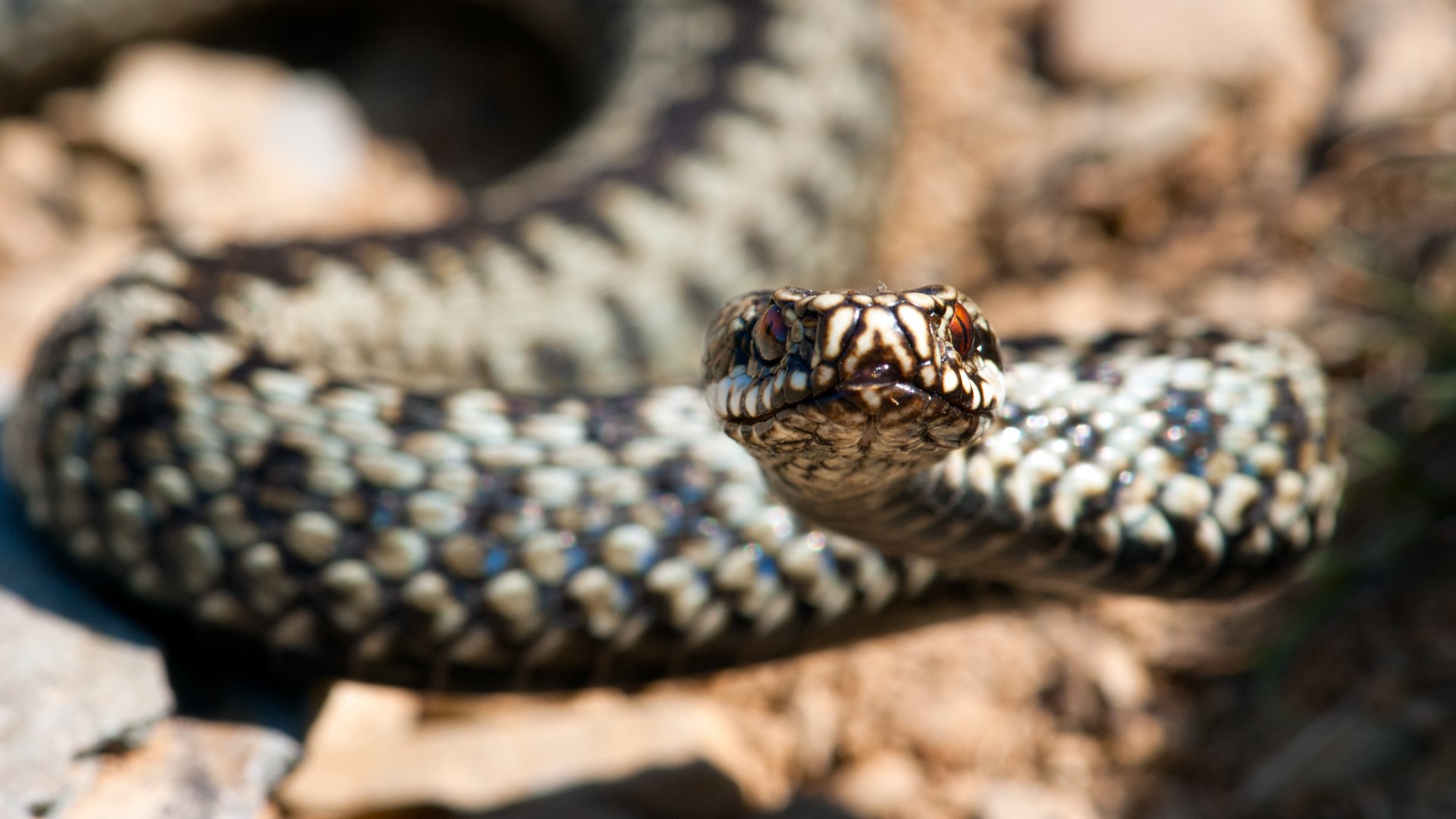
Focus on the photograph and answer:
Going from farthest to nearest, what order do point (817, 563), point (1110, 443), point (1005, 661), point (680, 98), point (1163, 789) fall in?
point (680, 98) < point (1005, 661) < point (1163, 789) < point (817, 563) < point (1110, 443)

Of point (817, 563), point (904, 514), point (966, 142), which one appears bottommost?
point (817, 563)

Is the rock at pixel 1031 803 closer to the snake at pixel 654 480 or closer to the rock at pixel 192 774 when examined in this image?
the snake at pixel 654 480

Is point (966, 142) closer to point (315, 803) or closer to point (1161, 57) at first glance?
point (1161, 57)

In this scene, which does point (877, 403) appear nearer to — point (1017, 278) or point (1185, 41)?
point (1017, 278)

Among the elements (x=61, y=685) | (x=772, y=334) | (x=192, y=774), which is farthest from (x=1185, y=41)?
(x=61, y=685)

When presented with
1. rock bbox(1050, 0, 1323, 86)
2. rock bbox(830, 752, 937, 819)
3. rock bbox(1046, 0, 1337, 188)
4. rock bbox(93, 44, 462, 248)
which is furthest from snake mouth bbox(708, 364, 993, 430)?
rock bbox(93, 44, 462, 248)

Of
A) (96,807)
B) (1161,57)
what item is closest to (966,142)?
(1161,57)
